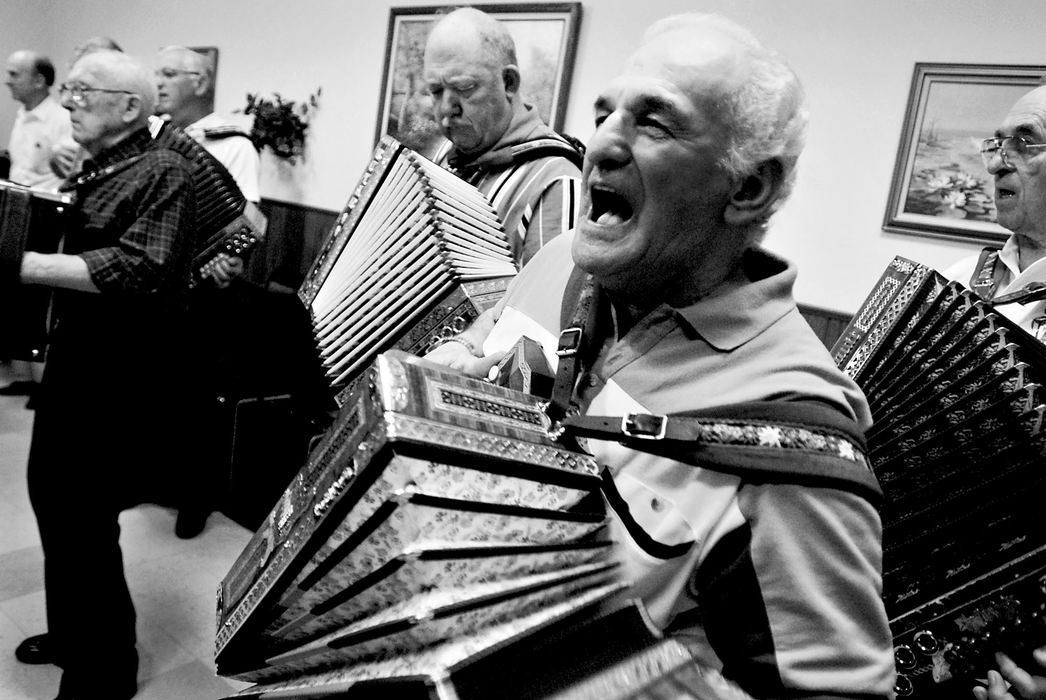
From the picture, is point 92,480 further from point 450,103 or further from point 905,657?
point 905,657

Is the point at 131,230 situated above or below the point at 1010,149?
below

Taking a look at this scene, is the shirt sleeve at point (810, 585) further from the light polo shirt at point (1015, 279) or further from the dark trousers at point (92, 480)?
the dark trousers at point (92, 480)

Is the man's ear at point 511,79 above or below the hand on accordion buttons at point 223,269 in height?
above

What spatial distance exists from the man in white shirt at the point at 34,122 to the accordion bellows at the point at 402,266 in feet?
11.4

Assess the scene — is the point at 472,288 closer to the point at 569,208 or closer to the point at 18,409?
the point at 569,208

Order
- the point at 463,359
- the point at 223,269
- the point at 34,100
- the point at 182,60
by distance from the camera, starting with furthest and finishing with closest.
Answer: the point at 34,100
the point at 182,60
the point at 223,269
the point at 463,359

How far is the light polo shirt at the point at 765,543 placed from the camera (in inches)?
31.7

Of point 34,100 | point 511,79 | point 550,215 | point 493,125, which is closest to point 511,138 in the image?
point 493,125

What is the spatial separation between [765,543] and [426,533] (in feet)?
1.21

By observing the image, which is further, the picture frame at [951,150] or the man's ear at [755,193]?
the picture frame at [951,150]

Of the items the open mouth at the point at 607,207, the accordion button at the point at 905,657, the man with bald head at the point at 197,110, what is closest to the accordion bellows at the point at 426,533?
the open mouth at the point at 607,207

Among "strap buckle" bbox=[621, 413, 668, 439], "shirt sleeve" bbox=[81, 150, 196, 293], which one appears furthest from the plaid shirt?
"strap buckle" bbox=[621, 413, 668, 439]

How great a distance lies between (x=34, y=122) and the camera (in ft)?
15.5

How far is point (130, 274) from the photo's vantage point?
6.58 ft
